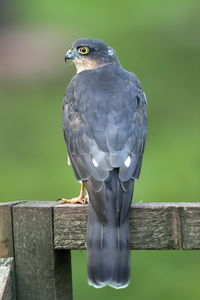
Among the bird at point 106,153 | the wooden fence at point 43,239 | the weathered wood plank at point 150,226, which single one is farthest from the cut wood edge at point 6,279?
the bird at point 106,153

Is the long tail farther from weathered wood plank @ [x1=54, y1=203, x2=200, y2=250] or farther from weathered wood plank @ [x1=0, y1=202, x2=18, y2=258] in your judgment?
weathered wood plank @ [x1=0, y1=202, x2=18, y2=258]

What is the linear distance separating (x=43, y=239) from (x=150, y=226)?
19.0 inches

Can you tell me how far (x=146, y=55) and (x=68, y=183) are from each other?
212 inches

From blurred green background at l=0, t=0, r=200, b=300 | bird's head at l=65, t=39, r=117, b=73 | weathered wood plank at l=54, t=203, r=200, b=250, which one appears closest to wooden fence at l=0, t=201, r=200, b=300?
weathered wood plank at l=54, t=203, r=200, b=250

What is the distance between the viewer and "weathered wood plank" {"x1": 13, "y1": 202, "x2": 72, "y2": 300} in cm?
402

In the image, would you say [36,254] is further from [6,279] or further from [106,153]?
[106,153]

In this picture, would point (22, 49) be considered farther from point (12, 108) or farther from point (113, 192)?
point (113, 192)

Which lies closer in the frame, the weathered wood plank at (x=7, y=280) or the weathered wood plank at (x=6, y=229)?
the weathered wood plank at (x=7, y=280)

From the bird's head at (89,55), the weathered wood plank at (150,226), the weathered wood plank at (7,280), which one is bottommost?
the weathered wood plank at (7,280)

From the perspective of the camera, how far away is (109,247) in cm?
403

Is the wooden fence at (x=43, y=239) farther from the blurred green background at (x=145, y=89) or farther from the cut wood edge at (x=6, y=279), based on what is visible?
the blurred green background at (x=145, y=89)

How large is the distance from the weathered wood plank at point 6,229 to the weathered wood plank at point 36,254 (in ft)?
0.07

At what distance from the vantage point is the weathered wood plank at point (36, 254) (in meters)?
4.02

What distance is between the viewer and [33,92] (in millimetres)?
13891
